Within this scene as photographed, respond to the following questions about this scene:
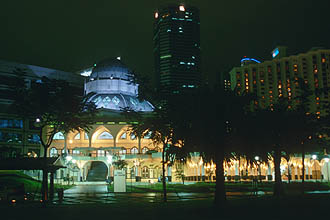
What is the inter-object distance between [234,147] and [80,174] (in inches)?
2133

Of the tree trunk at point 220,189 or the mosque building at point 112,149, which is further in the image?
the mosque building at point 112,149

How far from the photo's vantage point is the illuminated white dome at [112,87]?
92.8 meters

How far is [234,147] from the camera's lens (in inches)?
960

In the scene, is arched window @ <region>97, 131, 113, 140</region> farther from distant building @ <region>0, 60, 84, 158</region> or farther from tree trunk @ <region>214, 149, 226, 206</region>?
tree trunk @ <region>214, 149, 226, 206</region>

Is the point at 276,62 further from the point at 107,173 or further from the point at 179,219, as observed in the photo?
the point at 179,219

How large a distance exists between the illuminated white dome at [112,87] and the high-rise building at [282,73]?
2559 inches

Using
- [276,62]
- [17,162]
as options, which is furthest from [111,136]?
[276,62]

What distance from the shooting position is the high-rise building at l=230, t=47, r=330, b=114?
150 metres

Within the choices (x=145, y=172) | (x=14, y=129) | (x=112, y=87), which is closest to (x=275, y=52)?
(x=112, y=87)

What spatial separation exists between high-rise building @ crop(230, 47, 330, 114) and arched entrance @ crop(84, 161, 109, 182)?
83.1 meters

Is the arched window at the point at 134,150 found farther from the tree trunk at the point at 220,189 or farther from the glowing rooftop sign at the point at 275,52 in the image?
the glowing rooftop sign at the point at 275,52

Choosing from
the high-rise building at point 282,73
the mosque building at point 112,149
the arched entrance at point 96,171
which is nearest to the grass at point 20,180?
the mosque building at point 112,149

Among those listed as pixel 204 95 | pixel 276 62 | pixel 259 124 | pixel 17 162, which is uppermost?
pixel 276 62

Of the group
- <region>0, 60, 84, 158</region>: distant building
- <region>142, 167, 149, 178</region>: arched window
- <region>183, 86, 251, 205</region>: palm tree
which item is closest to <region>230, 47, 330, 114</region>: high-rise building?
<region>142, 167, 149, 178</region>: arched window
